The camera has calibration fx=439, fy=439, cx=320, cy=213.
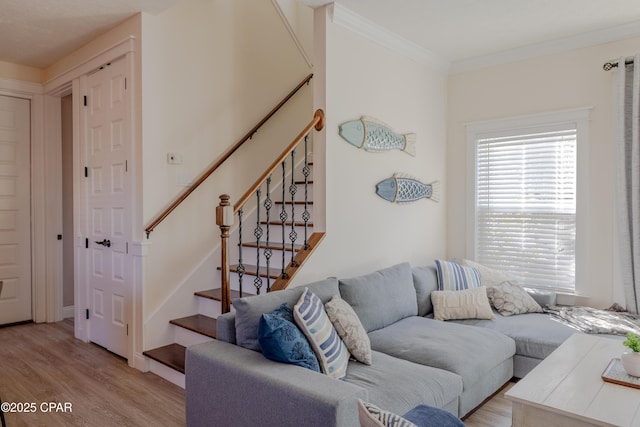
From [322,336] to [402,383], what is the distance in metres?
0.48

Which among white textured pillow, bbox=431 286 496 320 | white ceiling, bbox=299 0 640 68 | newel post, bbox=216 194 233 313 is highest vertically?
white ceiling, bbox=299 0 640 68

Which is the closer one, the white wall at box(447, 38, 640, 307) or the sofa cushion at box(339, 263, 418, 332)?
the sofa cushion at box(339, 263, 418, 332)

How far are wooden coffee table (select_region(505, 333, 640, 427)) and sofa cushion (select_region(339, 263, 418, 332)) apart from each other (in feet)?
3.69

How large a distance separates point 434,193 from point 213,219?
7.44 ft

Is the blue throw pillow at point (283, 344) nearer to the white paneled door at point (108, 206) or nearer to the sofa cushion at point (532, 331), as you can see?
the sofa cushion at point (532, 331)

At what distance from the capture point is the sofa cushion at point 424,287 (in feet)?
12.1

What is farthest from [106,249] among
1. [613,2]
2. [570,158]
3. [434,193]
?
[613,2]

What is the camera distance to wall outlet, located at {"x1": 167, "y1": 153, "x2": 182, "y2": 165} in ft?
11.9

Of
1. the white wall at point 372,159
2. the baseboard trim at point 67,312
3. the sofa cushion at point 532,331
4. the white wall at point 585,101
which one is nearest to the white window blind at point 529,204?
the white wall at point 585,101

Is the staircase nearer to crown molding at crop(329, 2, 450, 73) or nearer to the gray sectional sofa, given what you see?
the gray sectional sofa

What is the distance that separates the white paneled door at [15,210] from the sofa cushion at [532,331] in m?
4.53

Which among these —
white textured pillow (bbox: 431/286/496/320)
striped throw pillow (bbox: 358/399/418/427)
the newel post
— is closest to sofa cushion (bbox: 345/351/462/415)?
striped throw pillow (bbox: 358/399/418/427)

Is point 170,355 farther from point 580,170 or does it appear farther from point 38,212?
point 580,170

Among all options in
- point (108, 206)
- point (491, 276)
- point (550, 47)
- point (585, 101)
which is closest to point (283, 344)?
point (108, 206)
